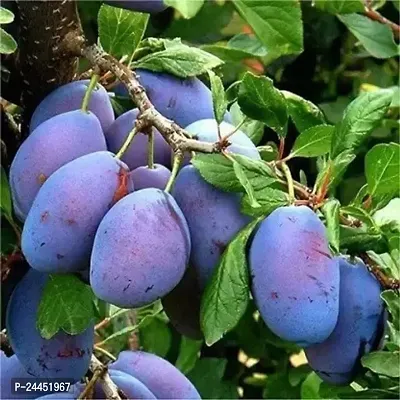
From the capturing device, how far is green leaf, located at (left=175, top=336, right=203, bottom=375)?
1179 mm

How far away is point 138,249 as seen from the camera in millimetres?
559

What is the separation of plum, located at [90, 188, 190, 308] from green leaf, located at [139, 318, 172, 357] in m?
0.58

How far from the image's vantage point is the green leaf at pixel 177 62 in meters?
0.68

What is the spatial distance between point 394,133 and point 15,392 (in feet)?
2.16

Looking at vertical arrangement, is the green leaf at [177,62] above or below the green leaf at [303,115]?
above

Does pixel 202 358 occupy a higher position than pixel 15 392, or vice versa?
pixel 15 392

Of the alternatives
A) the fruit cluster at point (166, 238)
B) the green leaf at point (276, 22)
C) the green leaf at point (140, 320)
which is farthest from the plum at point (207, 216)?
the green leaf at point (140, 320)

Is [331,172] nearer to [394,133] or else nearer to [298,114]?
[298,114]

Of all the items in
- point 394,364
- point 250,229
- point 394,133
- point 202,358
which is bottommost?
point 202,358

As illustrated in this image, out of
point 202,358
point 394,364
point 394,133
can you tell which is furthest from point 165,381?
point 394,133

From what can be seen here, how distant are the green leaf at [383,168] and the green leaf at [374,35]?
1.70ft

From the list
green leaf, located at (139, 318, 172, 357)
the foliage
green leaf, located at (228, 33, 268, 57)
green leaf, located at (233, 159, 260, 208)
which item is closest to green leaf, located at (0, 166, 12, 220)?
the foliage

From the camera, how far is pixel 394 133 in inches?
48.5

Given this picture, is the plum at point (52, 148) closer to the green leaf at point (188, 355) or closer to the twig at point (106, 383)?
the twig at point (106, 383)
